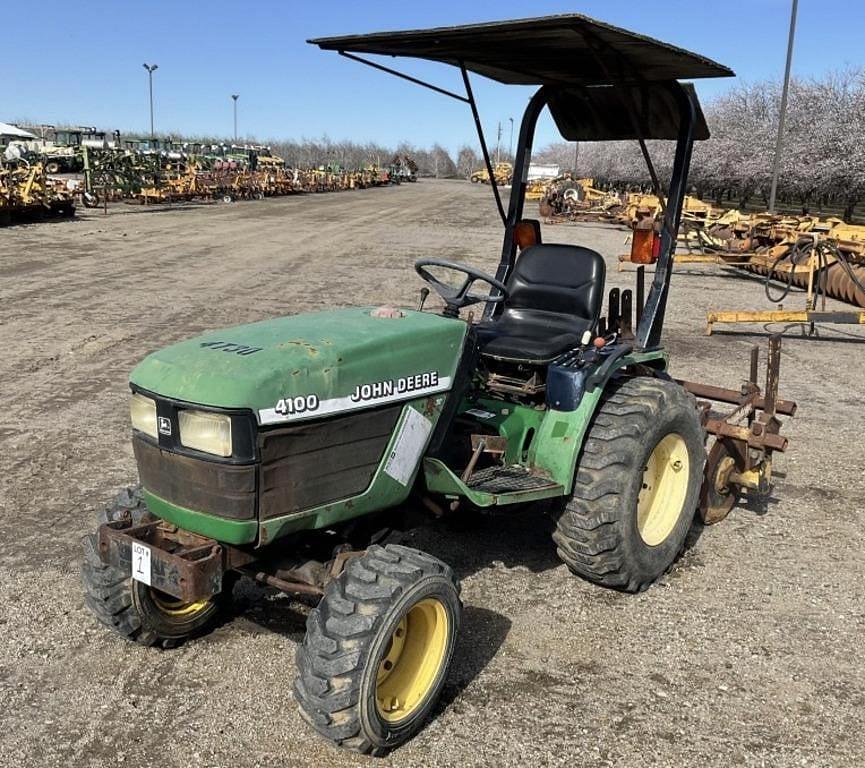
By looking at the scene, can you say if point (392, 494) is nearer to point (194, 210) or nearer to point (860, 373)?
point (860, 373)

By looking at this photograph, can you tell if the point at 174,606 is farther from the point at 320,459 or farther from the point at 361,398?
the point at 361,398

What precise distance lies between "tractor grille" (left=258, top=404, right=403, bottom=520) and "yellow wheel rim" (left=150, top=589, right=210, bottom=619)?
0.80m

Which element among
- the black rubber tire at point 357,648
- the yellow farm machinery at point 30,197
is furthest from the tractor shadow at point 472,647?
the yellow farm machinery at point 30,197

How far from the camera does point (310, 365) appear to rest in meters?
2.88

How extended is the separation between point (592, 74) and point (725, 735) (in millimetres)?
3321

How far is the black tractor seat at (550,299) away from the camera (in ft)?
13.9

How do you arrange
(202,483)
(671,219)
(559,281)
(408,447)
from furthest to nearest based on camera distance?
1. (559,281)
2. (671,219)
3. (408,447)
4. (202,483)

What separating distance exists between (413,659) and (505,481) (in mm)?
893

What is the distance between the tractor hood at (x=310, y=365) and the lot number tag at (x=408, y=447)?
4.2 inches

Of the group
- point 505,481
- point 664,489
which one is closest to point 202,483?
point 505,481

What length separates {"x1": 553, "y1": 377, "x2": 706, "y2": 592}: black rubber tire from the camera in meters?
3.69

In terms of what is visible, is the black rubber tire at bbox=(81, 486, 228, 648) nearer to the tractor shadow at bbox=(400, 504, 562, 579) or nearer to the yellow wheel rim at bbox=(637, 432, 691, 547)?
the tractor shadow at bbox=(400, 504, 562, 579)

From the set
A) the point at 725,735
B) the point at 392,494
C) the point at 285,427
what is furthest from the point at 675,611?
the point at 285,427

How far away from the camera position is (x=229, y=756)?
287cm
